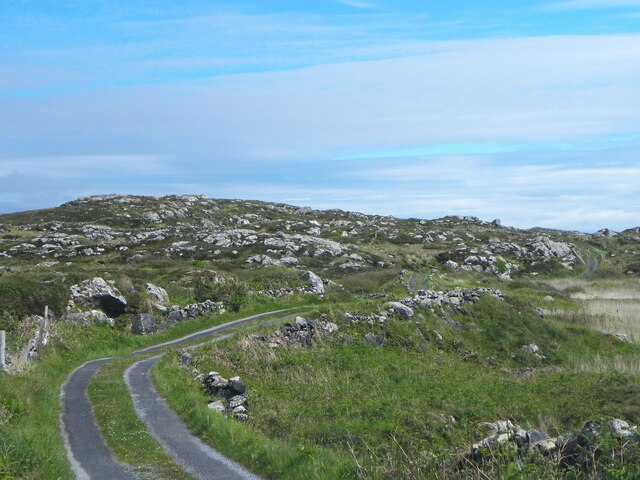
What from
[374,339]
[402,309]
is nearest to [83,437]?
[374,339]

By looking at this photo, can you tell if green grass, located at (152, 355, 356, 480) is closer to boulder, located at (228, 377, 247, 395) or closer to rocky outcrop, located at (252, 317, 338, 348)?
boulder, located at (228, 377, 247, 395)

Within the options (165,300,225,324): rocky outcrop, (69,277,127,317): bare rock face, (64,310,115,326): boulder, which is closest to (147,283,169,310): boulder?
(165,300,225,324): rocky outcrop

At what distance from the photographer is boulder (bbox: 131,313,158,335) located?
113 ft

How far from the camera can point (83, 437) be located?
15.1 m

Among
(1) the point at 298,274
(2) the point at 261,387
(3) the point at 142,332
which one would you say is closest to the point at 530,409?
(2) the point at 261,387

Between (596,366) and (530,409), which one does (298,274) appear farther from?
(530,409)

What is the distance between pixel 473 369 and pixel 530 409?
365 inches

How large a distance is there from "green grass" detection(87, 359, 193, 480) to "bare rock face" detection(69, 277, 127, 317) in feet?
46.2

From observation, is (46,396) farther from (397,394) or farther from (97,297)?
(97,297)

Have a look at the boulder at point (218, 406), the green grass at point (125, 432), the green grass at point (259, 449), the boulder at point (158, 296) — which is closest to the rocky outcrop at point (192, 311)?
the boulder at point (158, 296)

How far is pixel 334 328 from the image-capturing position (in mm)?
33156

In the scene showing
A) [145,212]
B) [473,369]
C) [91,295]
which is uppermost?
[145,212]

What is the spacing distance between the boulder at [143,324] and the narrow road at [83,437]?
9822 millimetres

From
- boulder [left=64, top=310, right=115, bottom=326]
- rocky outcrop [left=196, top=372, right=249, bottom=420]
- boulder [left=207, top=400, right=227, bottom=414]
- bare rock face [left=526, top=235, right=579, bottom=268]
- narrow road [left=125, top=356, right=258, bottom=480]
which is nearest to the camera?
narrow road [left=125, top=356, right=258, bottom=480]
